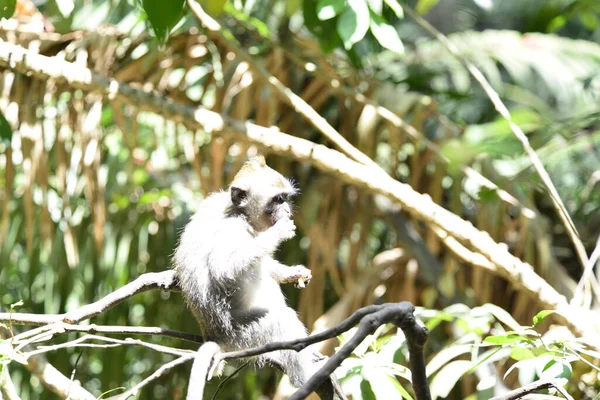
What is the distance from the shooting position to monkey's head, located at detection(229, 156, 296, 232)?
8.05ft

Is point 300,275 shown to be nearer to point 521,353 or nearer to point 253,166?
point 253,166

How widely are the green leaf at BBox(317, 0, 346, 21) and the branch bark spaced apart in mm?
701

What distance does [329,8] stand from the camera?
200 centimetres

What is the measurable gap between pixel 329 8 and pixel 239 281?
775 mm

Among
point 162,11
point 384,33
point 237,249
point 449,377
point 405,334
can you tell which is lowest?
point 449,377

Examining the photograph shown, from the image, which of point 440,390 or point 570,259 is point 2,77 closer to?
point 440,390

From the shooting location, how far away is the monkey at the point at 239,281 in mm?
2064

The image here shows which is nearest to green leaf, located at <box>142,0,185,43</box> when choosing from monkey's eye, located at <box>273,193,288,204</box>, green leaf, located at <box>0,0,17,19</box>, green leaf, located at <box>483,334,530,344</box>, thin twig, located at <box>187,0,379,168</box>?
green leaf, located at <box>0,0,17,19</box>

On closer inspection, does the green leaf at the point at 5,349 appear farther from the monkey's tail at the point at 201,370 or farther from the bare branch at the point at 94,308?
the monkey's tail at the point at 201,370

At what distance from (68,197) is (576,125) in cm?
250

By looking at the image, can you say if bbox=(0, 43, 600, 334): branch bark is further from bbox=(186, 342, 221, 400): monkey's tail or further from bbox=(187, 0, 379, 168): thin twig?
bbox=(186, 342, 221, 400): monkey's tail

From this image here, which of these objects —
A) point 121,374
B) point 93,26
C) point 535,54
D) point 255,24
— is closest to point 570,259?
point 535,54

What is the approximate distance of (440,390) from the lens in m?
1.96

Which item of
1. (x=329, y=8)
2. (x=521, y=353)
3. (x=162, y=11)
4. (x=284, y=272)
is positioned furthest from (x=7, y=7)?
(x=521, y=353)
